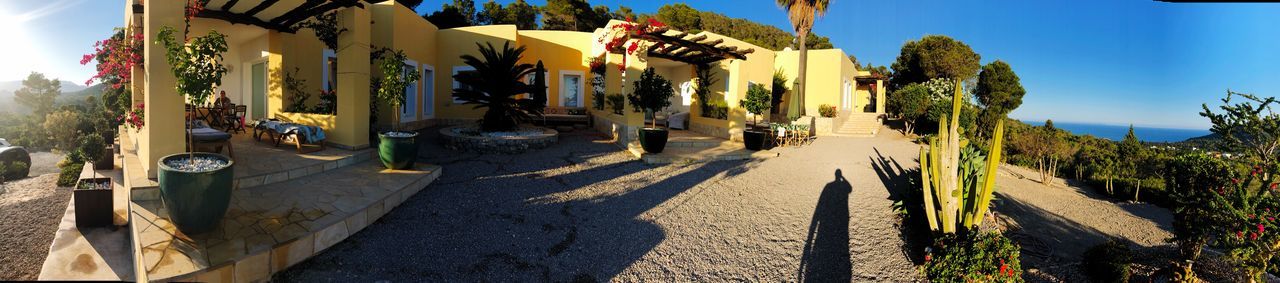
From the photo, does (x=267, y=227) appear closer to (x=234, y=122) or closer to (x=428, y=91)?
(x=234, y=122)

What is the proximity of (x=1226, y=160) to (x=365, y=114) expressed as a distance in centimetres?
990

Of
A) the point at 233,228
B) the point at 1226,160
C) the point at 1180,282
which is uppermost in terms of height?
the point at 1226,160

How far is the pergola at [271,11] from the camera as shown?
275 inches

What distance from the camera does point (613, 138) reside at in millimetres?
11828

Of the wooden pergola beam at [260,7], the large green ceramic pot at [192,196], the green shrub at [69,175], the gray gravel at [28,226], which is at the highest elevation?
the wooden pergola beam at [260,7]

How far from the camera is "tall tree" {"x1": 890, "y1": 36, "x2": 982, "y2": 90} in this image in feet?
85.4

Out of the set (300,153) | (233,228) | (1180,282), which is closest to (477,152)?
(300,153)

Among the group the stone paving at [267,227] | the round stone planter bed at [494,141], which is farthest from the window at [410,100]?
the stone paving at [267,227]

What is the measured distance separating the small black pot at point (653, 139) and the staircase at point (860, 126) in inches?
443

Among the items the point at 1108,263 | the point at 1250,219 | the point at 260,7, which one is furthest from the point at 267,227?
the point at 1250,219

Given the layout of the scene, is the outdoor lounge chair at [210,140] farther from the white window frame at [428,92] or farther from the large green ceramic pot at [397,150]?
the white window frame at [428,92]

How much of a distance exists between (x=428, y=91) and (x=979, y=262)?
13.4 m

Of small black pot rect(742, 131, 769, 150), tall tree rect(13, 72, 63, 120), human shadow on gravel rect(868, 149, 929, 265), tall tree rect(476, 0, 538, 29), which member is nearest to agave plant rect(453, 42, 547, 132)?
small black pot rect(742, 131, 769, 150)

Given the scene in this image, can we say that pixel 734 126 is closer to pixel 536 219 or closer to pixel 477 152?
pixel 477 152
